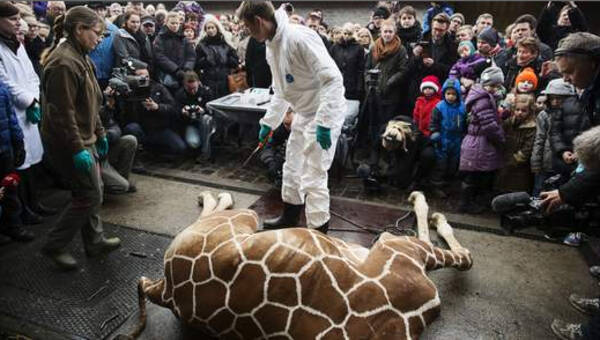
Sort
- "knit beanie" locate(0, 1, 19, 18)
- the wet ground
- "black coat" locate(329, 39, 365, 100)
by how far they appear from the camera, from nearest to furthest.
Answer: the wet ground → "knit beanie" locate(0, 1, 19, 18) → "black coat" locate(329, 39, 365, 100)

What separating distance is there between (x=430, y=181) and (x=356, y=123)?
136 centimetres

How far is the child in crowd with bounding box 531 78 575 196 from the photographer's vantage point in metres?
4.37

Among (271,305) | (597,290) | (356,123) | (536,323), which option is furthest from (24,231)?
(597,290)

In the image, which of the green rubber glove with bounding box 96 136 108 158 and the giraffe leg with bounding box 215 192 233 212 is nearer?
the green rubber glove with bounding box 96 136 108 158

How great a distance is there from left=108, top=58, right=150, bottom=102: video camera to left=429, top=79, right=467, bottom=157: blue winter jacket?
12.5 feet

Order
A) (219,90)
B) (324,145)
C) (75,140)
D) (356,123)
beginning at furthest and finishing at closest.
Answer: (219,90) → (356,123) → (324,145) → (75,140)

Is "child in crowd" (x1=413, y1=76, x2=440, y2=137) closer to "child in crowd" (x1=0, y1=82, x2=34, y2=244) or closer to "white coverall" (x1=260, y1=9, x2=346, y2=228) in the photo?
"white coverall" (x1=260, y1=9, x2=346, y2=228)

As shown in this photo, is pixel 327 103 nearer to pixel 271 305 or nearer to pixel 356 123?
pixel 271 305

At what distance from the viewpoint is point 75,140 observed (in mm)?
3367

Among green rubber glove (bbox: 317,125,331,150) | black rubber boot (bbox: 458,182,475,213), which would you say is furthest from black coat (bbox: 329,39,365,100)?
green rubber glove (bbox: 317,125,331,150)

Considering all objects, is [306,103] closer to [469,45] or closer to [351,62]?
[351,62]

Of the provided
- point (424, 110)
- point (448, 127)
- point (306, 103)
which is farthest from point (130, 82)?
point (448, 127)

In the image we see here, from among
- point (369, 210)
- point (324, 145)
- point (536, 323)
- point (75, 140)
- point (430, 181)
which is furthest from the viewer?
point (430, 181)

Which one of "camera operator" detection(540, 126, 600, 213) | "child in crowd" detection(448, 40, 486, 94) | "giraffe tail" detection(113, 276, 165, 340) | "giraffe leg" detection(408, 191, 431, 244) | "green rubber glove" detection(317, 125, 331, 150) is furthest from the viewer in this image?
"child in crowd" detection(448, 40, 486, 94)
